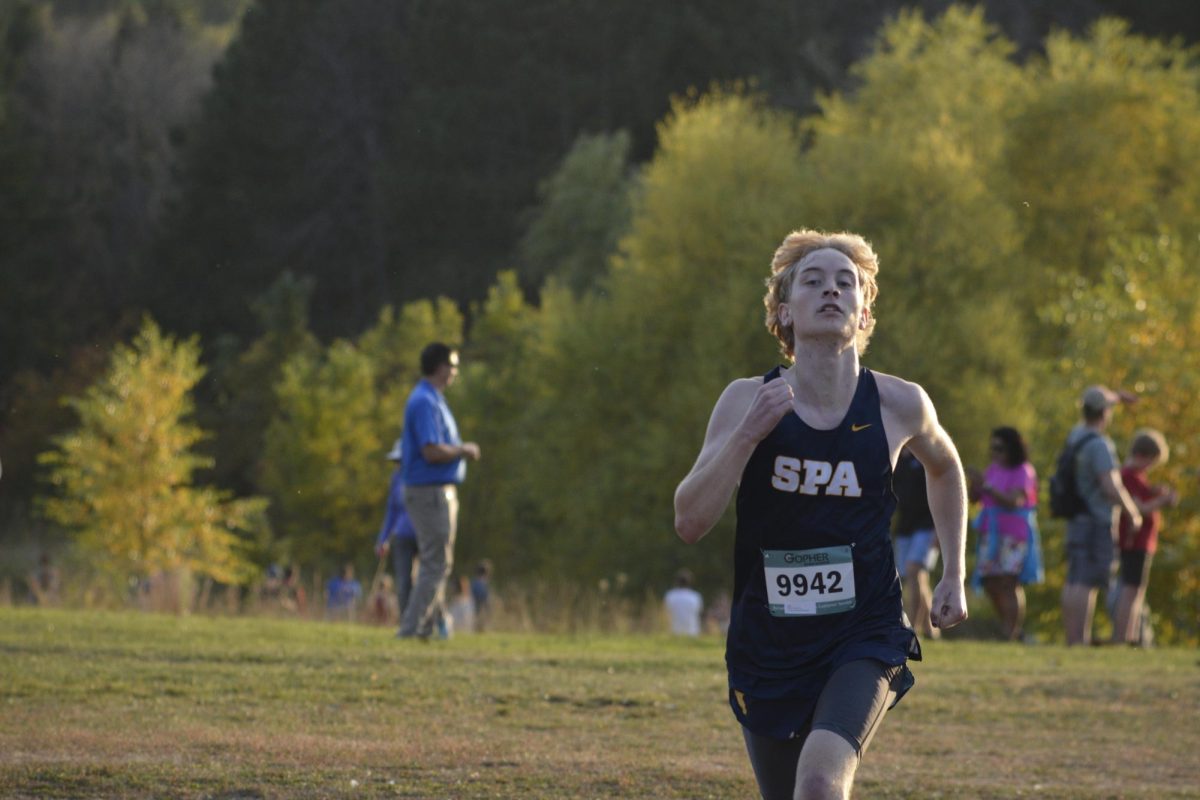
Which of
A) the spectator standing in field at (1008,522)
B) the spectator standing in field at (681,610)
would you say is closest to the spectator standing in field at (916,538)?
the spectator standing in field at (1008,522)

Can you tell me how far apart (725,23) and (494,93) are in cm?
1206

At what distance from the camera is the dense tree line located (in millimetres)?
43906

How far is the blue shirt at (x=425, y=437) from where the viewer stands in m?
13.8

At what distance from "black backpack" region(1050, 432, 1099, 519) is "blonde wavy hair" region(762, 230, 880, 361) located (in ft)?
34.6

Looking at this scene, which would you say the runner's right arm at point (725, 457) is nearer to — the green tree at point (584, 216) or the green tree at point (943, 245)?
the green tree at point (943, 245)

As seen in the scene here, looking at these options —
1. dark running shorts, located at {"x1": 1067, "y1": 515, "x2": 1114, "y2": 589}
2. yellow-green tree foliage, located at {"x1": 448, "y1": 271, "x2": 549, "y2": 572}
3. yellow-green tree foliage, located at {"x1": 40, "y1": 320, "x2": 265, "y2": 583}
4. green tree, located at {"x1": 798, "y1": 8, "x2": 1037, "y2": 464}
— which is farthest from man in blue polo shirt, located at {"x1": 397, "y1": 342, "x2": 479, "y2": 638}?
yellow-green tree foliage, located at {"x1": 448, "y1": 271, "x2": 549, "y2": 572}

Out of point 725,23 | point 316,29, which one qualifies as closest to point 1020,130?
point 725,23

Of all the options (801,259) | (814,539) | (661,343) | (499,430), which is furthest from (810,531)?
(499,430)

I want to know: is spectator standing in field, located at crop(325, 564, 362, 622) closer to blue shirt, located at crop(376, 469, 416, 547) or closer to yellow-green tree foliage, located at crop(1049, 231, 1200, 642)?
blue shirt, located at crop(376, 469, 416, 547)

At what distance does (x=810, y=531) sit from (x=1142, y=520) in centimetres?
1195

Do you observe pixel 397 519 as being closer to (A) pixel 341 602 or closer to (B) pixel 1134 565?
(B) pixel 1134 565

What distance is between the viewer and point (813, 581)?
590 cm

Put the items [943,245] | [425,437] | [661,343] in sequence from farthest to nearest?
[661,343]
[943,245]
[425,437]

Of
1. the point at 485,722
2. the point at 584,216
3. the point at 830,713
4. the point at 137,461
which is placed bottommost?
the point at 485,722
